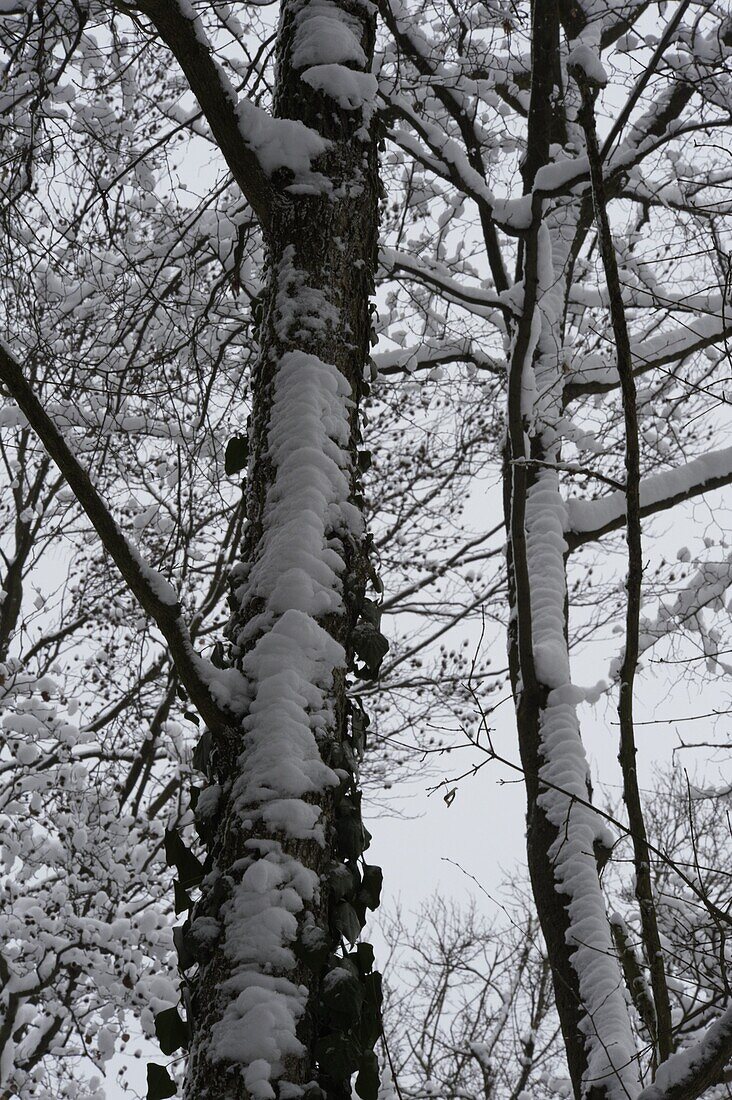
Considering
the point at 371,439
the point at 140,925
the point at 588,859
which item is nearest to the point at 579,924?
the point at 588,859

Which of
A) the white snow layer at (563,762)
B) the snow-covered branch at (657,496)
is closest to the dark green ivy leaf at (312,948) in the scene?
the white snow layer at (563,762)

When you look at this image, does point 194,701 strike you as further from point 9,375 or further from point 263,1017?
point 9,375

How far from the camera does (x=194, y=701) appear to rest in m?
1.73

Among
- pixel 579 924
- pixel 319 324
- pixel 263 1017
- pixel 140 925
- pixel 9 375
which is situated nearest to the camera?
pixel 263 1017

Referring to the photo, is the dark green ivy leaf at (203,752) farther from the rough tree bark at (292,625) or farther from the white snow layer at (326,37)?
the white snow layer at (326,37)

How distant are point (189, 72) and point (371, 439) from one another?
5.96m

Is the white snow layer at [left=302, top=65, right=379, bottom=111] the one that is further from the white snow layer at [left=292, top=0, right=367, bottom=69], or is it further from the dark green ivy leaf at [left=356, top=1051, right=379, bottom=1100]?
the dark green ivy leaf at [left=356, top=1051, right=379, bottom=1100]

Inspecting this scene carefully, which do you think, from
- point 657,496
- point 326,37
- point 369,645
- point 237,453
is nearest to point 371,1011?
point 369,645

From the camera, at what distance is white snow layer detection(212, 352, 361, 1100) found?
1455mm

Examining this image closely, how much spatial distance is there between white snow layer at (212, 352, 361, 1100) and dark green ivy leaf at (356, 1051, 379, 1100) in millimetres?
232

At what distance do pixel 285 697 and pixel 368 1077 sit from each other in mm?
700

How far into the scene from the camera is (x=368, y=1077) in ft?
5.41

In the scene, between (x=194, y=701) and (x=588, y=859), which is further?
(x=588, y=859)

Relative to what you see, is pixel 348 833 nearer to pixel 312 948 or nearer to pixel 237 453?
pixel 312 948
